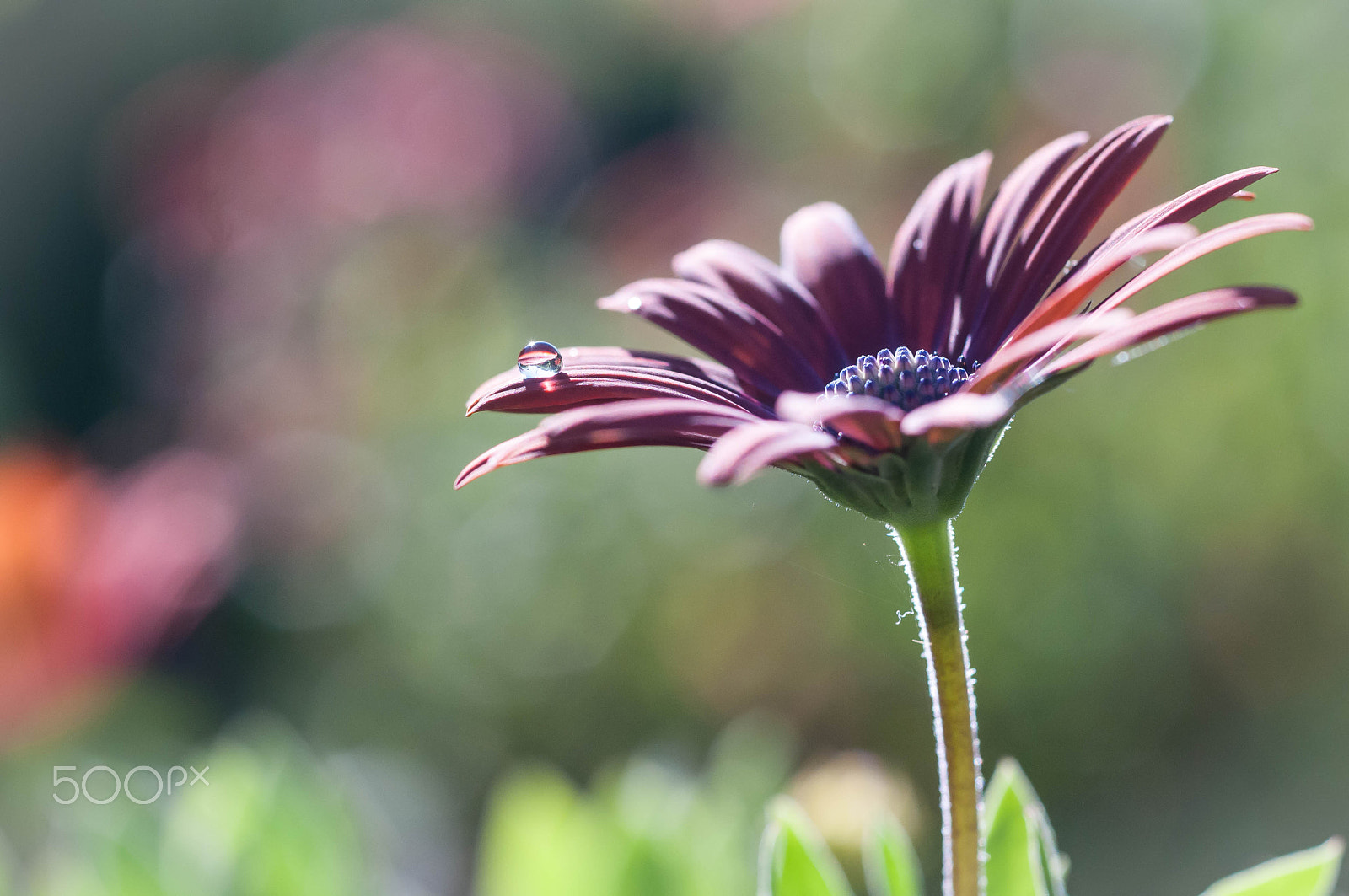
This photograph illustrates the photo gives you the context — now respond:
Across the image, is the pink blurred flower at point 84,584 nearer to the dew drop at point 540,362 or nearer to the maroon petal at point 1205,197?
the dew drop at point 540,362

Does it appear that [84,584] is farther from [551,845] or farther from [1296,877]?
[1296,877]

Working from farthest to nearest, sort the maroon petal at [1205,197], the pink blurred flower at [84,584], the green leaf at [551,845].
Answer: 1. the pink blurred flower at [84,584]
2. the green leaf at [551,845]
3. the maroon petal at [1205,197]

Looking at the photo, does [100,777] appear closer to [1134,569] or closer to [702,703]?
[702,703]

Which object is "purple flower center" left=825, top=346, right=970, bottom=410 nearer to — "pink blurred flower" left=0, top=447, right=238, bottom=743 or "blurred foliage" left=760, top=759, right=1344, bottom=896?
"blurred foliage" left=760, top=759, right=1344, bottom=896

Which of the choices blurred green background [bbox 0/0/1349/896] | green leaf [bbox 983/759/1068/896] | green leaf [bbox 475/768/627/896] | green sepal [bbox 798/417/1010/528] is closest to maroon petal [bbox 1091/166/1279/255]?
green sepal [bbox 798/417/1010/528]

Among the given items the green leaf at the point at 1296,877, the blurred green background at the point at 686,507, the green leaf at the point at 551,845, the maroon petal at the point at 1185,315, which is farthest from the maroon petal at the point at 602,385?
the blurred green background at the point at 686,507

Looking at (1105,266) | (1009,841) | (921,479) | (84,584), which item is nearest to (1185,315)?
(1105,266)

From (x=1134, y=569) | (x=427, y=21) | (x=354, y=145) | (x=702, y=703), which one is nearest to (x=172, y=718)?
(x=702, y=703)
